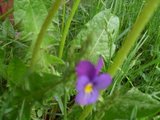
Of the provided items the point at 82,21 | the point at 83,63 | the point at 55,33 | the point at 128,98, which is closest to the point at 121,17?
the point at 82,21

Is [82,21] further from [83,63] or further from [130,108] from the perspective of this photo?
[83,63]

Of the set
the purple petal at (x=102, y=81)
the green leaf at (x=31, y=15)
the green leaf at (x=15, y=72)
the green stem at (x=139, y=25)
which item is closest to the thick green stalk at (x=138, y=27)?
the green stem at (x=139, y=25)

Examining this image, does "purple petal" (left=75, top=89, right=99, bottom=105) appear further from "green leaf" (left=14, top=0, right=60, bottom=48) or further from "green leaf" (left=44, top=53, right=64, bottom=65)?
"green leaf" (left=14, top=0, right=60, bottom=48)

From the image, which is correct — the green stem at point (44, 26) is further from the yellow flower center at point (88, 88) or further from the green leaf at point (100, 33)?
the green leaf at point (100, 33)

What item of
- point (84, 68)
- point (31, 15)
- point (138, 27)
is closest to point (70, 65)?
point (84, 68)

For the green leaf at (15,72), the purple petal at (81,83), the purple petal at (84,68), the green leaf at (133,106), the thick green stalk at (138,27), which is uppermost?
the thick green stalk at (138,27)

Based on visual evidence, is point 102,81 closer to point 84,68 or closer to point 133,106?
point 84,68

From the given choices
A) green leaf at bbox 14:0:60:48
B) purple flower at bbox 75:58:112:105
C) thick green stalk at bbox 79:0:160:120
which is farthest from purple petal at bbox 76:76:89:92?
green leaf at bbox 14:0:60:48
